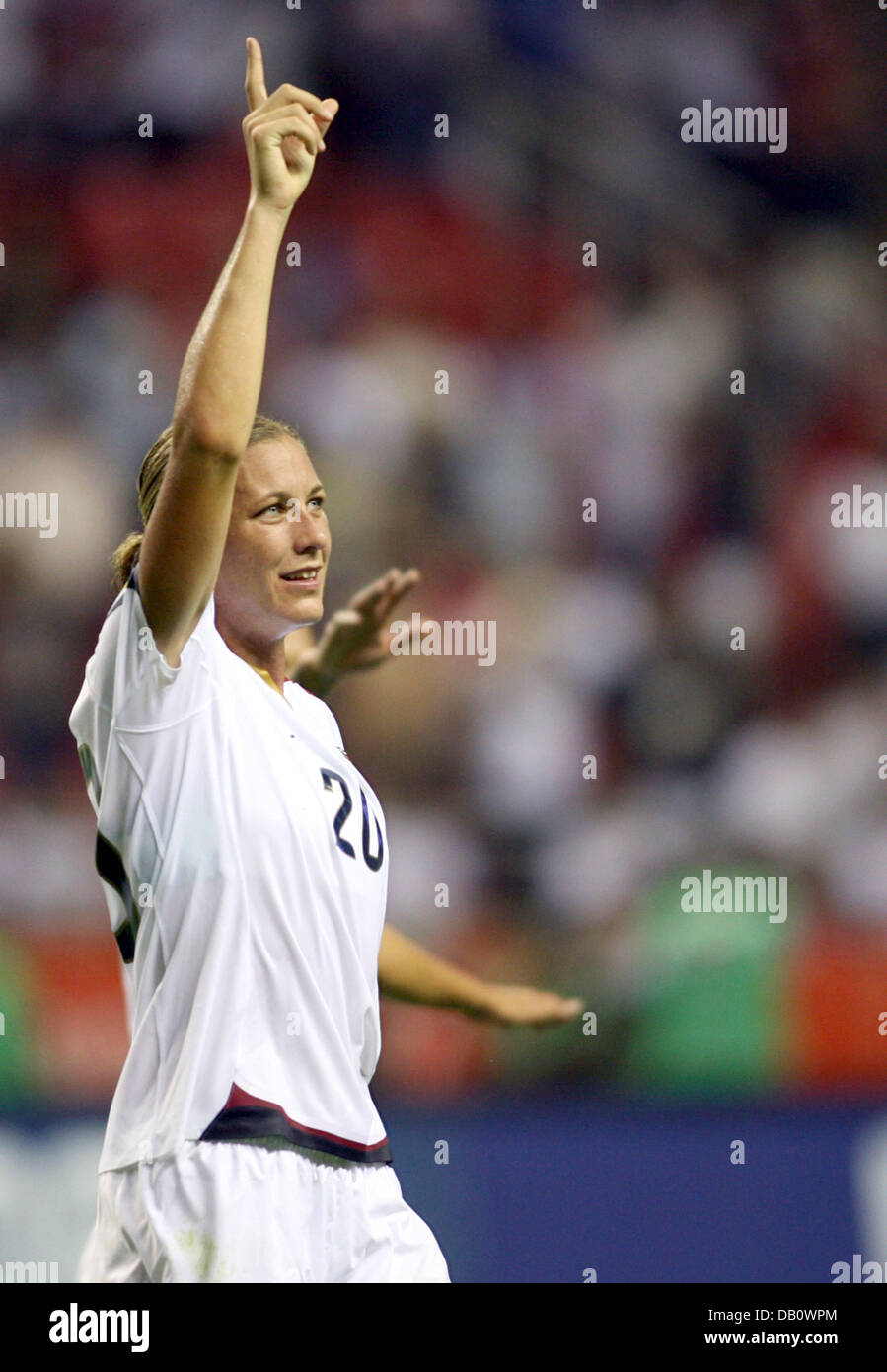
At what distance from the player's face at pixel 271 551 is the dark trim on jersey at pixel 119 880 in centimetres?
42

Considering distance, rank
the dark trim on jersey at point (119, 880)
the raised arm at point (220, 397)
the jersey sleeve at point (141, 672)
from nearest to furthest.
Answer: the raised arm at point (220, 397) < the jersey sleeve at point (141, 672) < the dark trim on jersey at point (119, 880)

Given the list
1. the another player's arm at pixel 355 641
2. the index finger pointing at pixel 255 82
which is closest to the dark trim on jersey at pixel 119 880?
the another player's arm at pixel 355 641

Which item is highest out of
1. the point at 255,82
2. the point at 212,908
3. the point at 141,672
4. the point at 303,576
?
the point at 255,82

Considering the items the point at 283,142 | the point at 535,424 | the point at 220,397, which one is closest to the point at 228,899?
the point at 220,397

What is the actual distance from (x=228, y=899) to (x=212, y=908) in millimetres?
26

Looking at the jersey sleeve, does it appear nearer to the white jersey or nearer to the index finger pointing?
the white jersey

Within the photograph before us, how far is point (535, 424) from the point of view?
20.2ft

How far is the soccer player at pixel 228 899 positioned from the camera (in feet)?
6.93

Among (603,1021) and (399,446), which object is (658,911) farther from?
(399,446)

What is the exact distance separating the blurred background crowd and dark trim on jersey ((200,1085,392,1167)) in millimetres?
2295

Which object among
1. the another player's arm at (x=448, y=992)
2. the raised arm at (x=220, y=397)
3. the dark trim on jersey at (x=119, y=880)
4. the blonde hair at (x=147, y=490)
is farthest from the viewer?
the another player's arm at (x=448, y=992)

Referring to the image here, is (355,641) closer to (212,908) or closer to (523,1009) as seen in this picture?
(523,1009)

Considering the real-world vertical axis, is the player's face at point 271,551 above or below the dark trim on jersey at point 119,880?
above

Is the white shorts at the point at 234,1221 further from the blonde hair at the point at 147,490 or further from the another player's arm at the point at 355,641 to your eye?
the another player's arm at the point at 355,641
